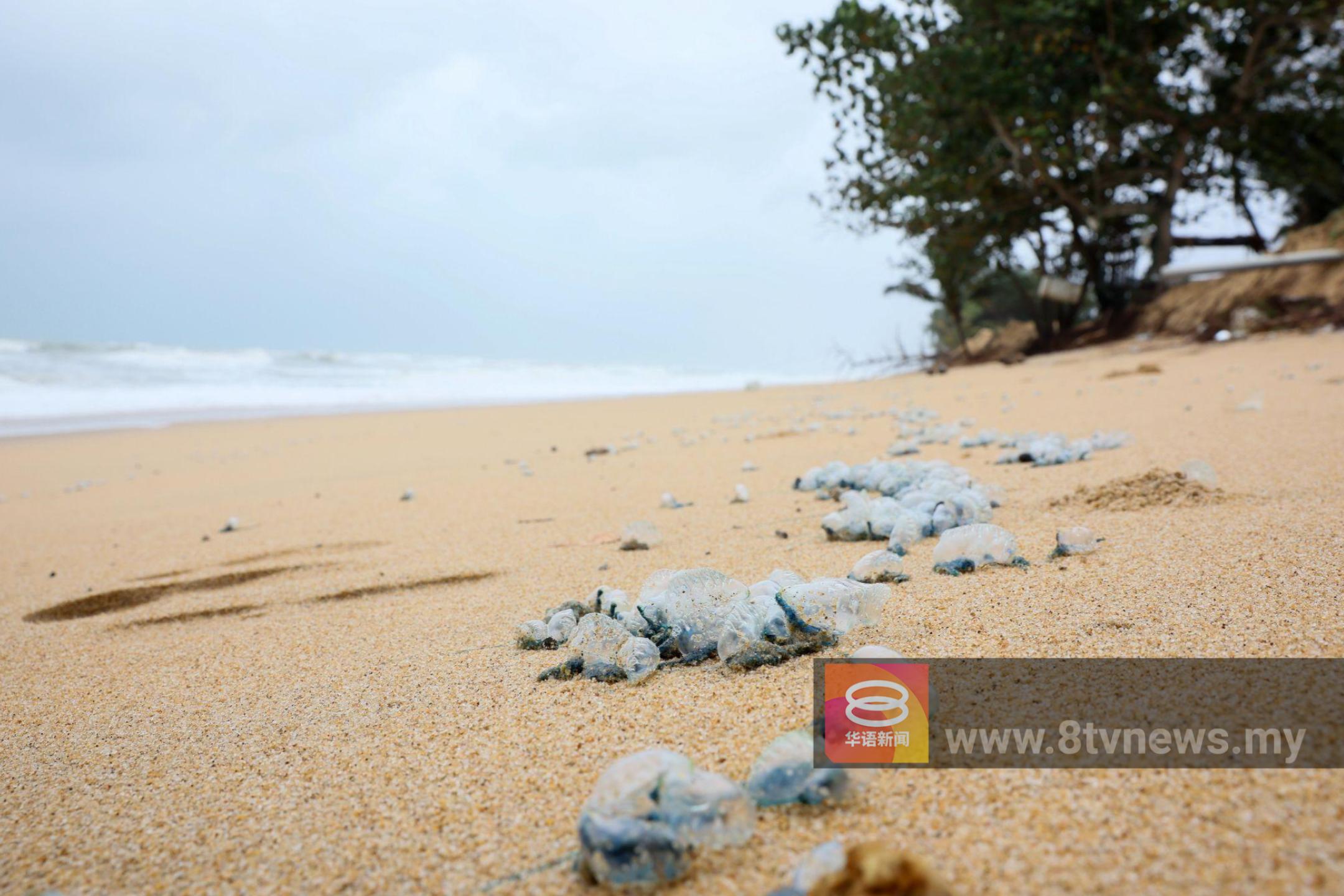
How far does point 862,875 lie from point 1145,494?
162cm

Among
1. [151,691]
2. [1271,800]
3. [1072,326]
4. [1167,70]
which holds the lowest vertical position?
[151,691]

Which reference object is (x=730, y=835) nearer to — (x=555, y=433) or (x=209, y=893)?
(x=209, y=893)

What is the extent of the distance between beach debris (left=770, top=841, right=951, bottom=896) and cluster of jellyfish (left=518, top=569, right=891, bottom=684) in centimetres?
47

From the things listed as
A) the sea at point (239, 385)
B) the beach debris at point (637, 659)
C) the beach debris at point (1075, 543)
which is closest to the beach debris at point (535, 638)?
the beach debris at point (637, 659)

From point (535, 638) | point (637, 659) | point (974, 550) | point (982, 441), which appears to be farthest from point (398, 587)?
point (982, 441)

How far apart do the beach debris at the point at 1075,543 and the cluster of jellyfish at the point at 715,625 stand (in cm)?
42

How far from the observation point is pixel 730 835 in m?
0.74

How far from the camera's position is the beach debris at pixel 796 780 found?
0.79 metres

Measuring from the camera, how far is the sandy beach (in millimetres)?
707

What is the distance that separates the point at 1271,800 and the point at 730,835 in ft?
1.55

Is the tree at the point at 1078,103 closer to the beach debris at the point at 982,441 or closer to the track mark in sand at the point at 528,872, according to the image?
the beach debris at the point at 982,441

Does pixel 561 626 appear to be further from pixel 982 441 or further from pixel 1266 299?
pixel 1266 299

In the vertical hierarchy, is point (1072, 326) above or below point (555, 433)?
above

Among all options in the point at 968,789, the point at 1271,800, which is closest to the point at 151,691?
the point at 968,789
